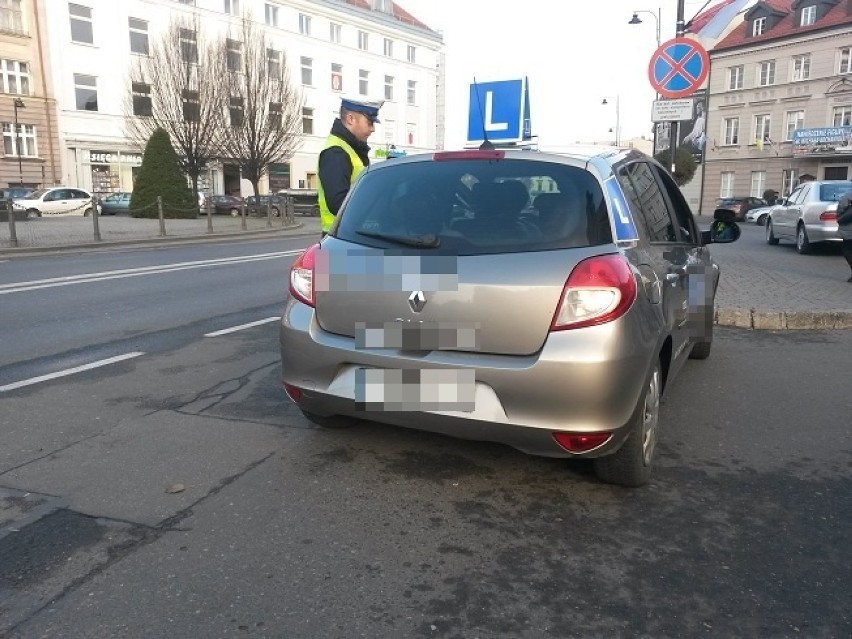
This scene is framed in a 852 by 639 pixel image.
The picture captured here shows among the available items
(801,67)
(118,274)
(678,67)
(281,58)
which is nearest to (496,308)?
(678,67)

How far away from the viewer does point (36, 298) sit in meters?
9.02

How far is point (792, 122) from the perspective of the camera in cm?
4816

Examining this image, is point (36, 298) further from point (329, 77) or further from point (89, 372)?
point (329, 77)

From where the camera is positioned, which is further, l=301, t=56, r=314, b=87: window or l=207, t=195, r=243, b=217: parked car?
l=301, t=56, r=314, b=87: window

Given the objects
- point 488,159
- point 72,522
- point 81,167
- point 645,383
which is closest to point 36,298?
point 72,522

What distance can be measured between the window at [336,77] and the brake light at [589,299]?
55842mm

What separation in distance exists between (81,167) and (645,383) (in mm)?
46725

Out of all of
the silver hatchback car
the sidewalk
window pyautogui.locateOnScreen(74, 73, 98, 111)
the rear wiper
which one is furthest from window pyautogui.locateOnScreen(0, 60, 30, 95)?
the rear wiper

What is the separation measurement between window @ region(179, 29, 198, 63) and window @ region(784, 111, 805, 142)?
3870 centimetres

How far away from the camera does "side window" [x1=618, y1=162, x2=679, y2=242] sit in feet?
11.9

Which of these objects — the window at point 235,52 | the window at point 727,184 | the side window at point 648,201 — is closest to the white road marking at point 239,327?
the side window at point 648,201

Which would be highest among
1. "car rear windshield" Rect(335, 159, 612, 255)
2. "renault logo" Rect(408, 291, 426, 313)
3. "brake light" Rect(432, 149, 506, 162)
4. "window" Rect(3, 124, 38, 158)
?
"window" Rect(3, 124, 38, 158)

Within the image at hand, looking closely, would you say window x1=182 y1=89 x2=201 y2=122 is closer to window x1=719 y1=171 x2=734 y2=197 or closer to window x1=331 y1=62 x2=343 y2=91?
window x1=331 y1=62 x2=343 y2=91

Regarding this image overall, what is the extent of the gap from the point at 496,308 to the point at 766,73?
181 feet
